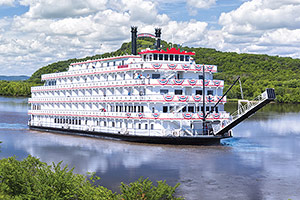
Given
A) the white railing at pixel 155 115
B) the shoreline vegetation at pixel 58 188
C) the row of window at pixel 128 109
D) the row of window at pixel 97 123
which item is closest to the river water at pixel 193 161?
the row of window at pixel 97 123

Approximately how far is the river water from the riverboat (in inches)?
67.1

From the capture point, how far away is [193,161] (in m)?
40.0

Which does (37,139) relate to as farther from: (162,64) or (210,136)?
(210,136)

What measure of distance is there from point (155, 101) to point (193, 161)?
10.7 metres

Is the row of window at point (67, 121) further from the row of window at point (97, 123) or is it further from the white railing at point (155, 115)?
the white railing at point (155, 115)

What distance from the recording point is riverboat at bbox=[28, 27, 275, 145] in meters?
48.2

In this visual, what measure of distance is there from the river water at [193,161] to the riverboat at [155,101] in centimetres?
171

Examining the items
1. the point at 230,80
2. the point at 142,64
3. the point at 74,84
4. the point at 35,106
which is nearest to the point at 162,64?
the point at 142,64

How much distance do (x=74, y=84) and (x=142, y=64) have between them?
15.7 meters

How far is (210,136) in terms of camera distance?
4688 cm

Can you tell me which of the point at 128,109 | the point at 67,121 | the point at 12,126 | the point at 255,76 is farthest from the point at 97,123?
the point at 255,76

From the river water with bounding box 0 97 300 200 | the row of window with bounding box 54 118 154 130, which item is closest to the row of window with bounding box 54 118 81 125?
the row of window with bounding box 54 118 154 130

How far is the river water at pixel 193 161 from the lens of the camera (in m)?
31.8

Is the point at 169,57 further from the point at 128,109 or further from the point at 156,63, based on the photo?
the point at 128,109
